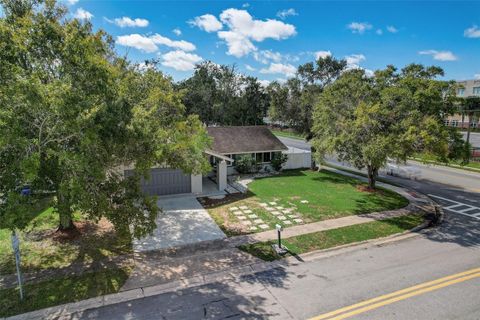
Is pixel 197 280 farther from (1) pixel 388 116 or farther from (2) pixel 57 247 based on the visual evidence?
(1) pixel 388 116

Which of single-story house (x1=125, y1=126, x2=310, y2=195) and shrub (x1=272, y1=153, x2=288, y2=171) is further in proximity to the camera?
shrub (x1=272, y1=153, x2=288, y2=171)

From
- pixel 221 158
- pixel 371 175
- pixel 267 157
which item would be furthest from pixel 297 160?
pixel 221 158

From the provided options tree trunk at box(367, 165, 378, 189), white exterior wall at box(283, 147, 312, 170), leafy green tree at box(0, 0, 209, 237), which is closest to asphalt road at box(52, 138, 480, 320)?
leafy green tree at box(0, 0, 209, 237)

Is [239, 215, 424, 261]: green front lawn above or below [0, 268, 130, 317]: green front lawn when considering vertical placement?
above

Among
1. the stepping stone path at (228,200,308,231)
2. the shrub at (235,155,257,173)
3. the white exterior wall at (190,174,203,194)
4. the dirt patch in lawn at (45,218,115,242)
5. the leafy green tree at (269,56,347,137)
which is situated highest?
the leafy green tree at (269,56,347,137)

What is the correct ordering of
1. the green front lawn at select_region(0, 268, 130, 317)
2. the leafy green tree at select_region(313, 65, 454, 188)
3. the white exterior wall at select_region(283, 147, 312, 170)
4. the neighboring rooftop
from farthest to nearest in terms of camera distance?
the white exterior wall at select_region(283, 147, 312, 170), the neighboring rooftop, the leafy green tree at select_region(313, 65, 454, 188), the green front lawn at select_region(0, 268, 130, 317)

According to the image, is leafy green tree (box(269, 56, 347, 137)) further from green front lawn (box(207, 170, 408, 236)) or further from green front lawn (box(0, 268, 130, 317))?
green front lawn (box(0, 268, 130, 317))

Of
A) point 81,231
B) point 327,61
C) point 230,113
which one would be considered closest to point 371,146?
point 81,231

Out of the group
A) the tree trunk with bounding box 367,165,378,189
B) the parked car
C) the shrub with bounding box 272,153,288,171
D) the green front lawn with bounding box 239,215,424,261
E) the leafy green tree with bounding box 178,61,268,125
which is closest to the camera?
the green front lawn with bounding box 239,215,424,261
